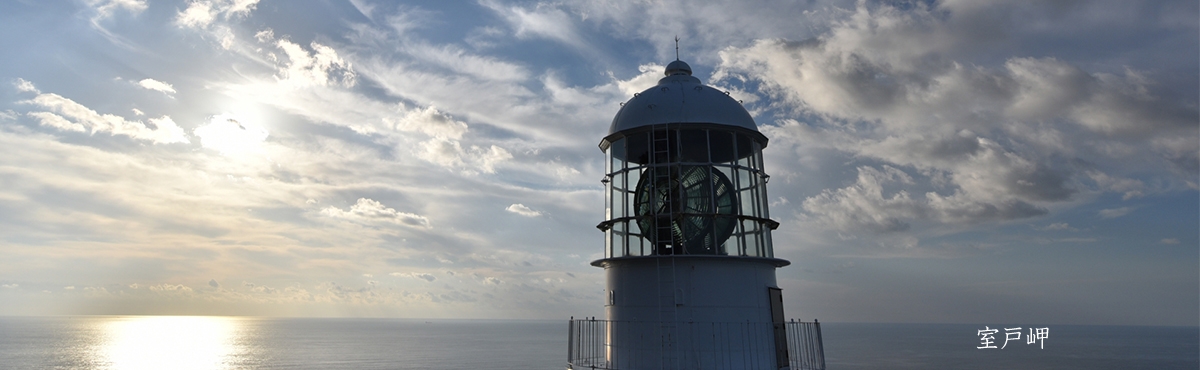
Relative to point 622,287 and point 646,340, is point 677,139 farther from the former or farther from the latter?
point 646,340

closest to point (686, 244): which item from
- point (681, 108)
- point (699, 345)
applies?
point (699, 345)

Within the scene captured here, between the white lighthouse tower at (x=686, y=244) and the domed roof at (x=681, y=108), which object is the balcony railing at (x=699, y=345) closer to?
the white lighthouse tower at (x=686, y=244)

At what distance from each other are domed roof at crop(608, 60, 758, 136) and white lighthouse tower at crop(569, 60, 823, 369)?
2cm

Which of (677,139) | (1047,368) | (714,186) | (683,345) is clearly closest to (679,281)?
(683,345)

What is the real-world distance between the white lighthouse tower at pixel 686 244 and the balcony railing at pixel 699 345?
2cm

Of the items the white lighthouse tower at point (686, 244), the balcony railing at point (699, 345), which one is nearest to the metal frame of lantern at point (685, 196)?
the white lighthouse tower at point (686, 244)

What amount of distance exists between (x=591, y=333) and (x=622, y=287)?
1215mm

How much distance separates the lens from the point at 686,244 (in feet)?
40.4

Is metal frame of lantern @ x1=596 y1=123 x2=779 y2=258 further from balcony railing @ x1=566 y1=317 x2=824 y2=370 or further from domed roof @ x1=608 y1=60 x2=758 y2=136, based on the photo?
balcony railing @ x1=566 y1=317 x2=824 y2=370

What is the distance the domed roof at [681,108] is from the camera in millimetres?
12828

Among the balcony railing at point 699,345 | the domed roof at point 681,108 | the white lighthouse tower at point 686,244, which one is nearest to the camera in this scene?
the balcony railing at point 699,345

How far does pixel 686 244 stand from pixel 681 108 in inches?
110

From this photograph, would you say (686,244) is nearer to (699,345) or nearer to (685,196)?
(685,196)

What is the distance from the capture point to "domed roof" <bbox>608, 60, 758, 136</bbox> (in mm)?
12828
